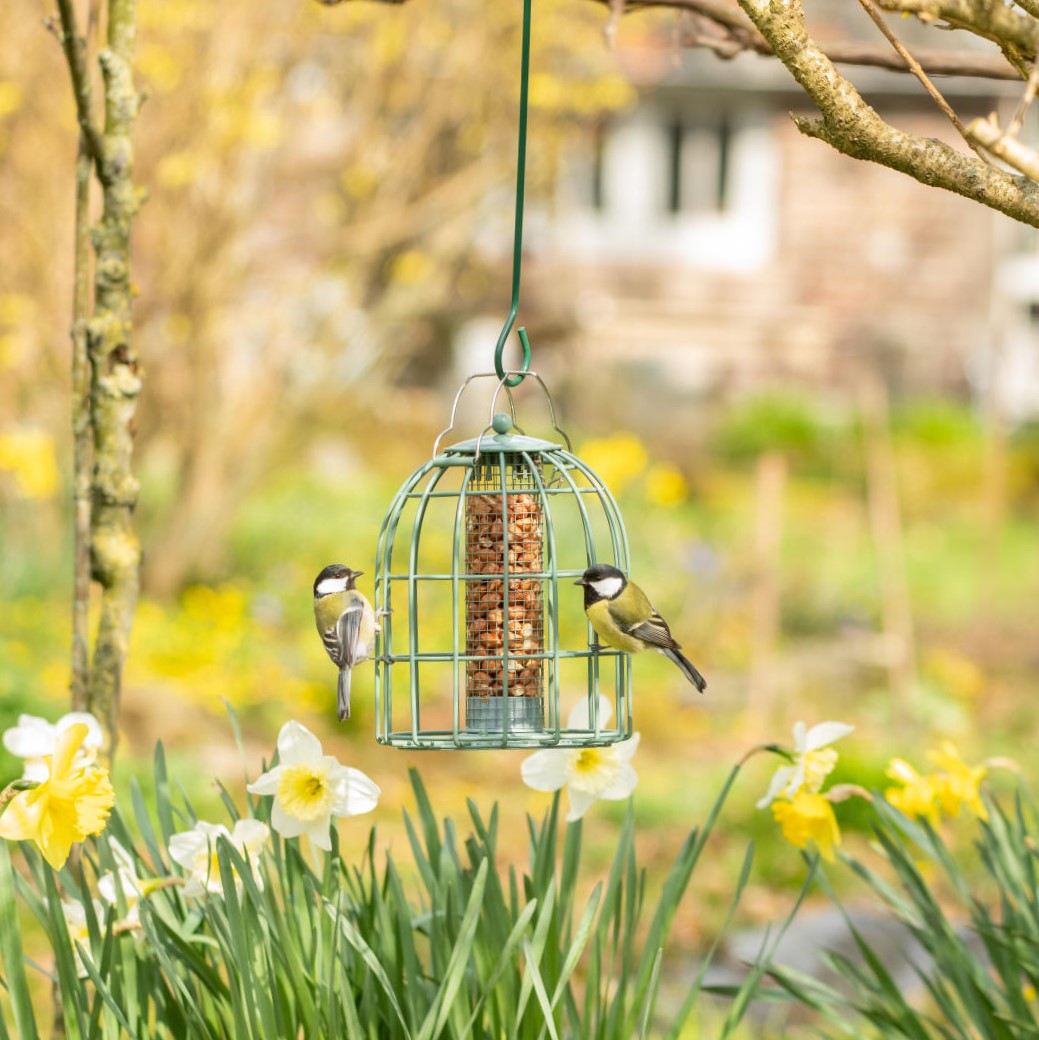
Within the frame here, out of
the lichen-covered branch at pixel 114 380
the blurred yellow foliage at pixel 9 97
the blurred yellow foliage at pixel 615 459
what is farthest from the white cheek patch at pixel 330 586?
the blurred yellow foliage at pixel 615 459

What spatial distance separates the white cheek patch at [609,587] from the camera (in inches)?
106

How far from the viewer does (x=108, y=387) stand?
2.79 metres

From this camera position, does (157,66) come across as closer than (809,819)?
No

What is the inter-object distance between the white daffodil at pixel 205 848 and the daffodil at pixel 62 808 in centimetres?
29

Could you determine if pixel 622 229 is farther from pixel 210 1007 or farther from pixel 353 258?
pixel 210 1007

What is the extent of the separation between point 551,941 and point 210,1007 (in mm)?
561

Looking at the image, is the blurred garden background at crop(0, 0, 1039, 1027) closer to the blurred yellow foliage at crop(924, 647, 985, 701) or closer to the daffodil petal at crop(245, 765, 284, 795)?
the blurred yellow foliage at crop(924, 647, 985, 701)

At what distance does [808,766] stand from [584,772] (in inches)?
14.6

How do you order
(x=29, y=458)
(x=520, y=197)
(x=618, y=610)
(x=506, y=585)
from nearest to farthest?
(x=520, y=197)
(x=506, y=585)
(x=618, y=610)
(x=29, y=458)

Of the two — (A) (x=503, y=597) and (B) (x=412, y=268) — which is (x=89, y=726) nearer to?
(A) (x=503, y=597)

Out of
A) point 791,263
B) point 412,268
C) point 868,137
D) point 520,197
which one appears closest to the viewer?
point 868,137

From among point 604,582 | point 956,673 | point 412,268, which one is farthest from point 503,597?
point 956,673

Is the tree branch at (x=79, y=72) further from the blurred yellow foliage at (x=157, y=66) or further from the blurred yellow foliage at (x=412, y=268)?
the blurred yellow foliage at (x=412, y=268)

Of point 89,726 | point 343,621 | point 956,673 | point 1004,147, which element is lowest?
point 956,673
